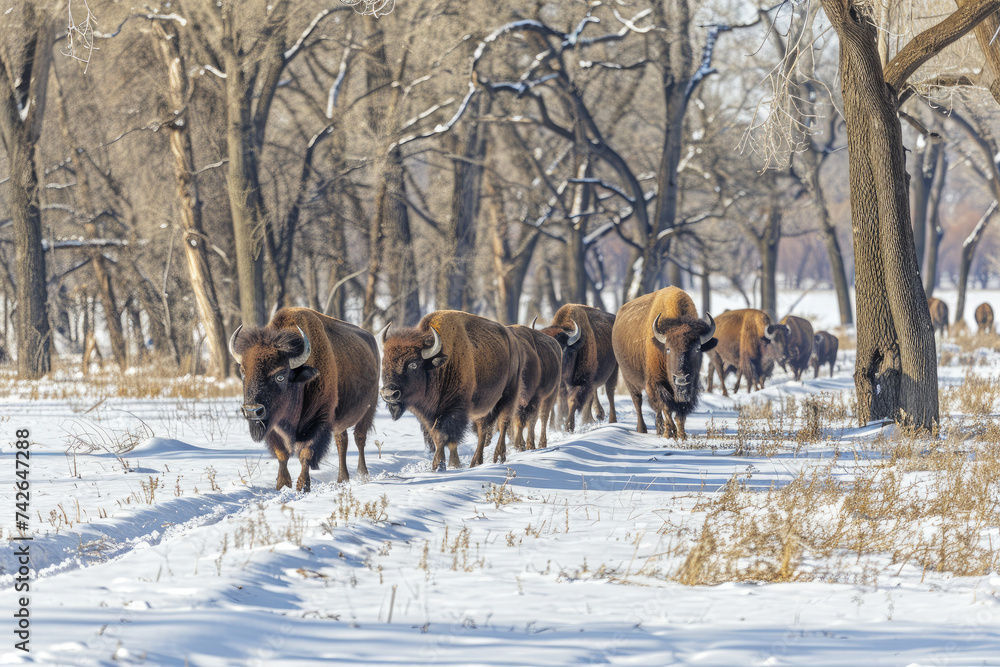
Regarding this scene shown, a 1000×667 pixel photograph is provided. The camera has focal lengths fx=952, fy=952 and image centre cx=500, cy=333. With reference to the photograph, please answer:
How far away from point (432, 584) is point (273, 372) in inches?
156

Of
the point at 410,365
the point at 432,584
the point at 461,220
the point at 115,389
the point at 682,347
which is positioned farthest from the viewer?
the point at 461,220

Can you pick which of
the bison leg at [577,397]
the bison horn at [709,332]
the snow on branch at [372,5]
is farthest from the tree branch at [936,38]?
the snow on branch at [372,5]

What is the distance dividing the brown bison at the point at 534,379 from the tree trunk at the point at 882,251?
3.96 meters

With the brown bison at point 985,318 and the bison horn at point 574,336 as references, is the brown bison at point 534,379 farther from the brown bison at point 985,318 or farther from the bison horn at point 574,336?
the brown bison at point 985,318

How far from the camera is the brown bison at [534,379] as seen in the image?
464 inches

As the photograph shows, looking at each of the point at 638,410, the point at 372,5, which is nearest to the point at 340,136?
the point at 372,5

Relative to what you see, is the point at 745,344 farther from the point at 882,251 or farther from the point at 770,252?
the point at 770,252

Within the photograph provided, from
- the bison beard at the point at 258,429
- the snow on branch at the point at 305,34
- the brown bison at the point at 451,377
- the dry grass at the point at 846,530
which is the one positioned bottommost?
the dry grass at the point at 846,530

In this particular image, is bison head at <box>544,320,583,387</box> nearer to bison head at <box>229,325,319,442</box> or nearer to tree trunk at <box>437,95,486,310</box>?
bison head at <box>229,325,319,442</box>

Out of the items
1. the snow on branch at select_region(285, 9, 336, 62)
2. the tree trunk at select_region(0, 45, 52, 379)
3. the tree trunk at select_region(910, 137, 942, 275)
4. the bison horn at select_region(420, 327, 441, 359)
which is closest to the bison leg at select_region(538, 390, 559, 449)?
the bison horn at select_region(420, 327, 441, 359)

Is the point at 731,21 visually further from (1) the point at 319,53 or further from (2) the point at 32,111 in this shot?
(2) the point at 32,111

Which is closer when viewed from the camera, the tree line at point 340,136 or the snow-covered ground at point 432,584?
the snow-covered ground at point 432,584

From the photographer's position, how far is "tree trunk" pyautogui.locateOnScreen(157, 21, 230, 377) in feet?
76.7

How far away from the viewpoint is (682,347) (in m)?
12.4
